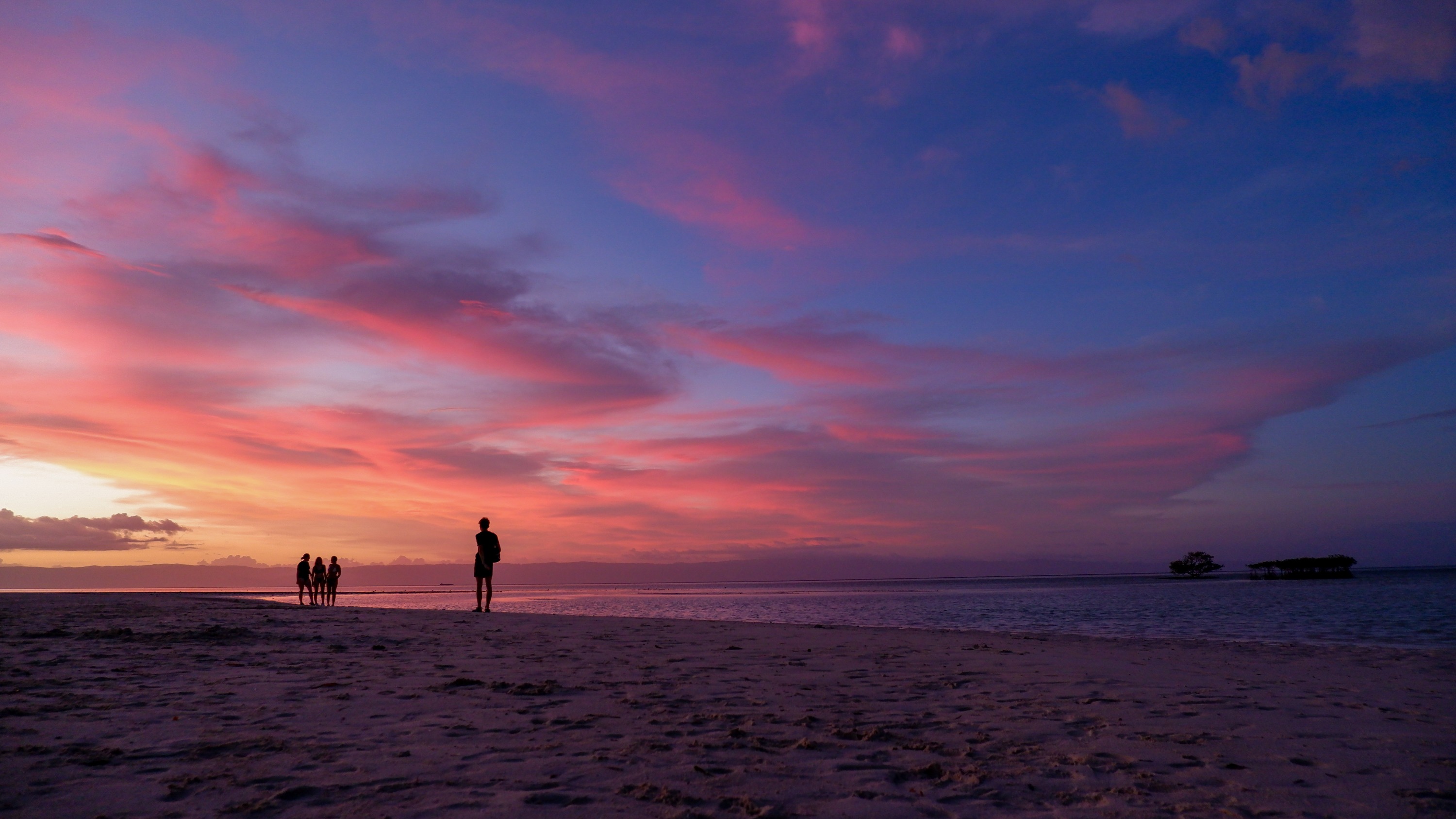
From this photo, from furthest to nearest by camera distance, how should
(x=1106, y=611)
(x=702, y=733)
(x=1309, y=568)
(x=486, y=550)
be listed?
(x=1309, y=568), (x=1106, y=611), (x=486, y=550), (x=702, y=733)

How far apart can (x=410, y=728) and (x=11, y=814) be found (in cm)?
285

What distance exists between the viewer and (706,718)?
7566mm

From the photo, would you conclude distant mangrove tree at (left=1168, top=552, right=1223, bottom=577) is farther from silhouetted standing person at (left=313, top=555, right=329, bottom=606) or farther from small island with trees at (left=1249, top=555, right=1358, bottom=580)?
silhouetted standing person at (left=313, top=555, right=329, bottom=606)

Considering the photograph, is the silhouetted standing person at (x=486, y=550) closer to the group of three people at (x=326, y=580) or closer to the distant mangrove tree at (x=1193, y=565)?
the group of three people at (x=326, y=580)

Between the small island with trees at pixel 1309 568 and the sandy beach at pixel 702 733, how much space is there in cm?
11732

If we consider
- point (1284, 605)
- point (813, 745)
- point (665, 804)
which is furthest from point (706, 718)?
point (1284, 605)

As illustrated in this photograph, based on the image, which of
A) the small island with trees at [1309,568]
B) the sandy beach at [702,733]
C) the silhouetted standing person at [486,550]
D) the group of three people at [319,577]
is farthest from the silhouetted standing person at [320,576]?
the small island with trees at [1309,568]

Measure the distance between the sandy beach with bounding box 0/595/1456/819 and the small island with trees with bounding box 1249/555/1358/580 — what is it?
117 meters

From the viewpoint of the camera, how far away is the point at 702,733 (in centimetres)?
692

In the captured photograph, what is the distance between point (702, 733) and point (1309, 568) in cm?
13182

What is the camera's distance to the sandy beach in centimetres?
498

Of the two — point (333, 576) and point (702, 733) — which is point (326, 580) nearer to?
point (333, 576)

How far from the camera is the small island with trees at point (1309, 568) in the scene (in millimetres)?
101688

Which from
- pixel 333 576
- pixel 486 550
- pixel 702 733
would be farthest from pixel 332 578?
pixel 702 733
